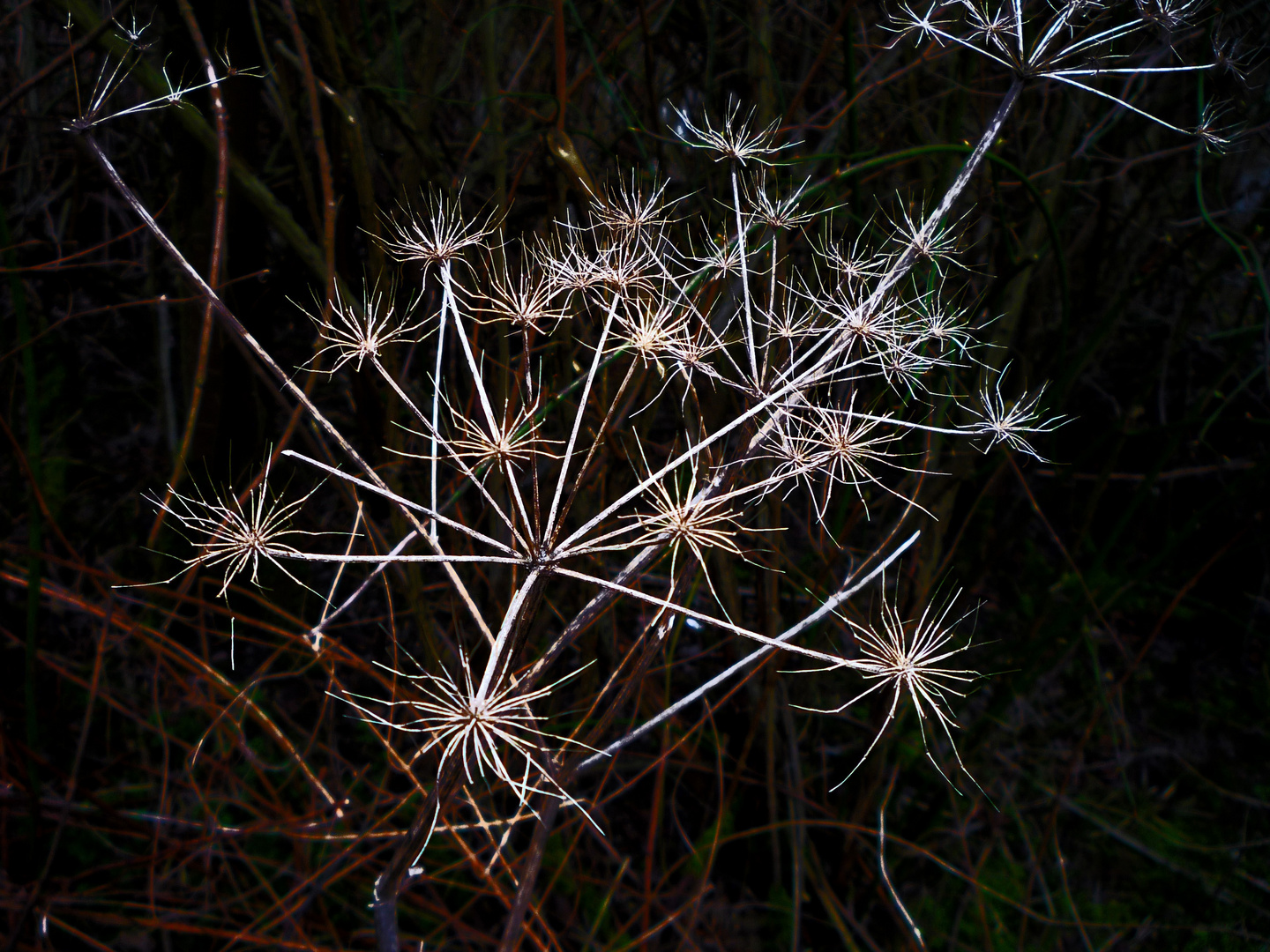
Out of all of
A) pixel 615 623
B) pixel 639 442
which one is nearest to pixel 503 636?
pixel 639 442

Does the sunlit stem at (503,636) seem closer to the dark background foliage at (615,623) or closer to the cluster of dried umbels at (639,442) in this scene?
the cluster of dried umbels at (639,442)

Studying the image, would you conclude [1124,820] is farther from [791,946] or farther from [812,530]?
→ [812,530]

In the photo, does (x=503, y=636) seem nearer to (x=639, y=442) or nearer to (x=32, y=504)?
(x=639, y=442)

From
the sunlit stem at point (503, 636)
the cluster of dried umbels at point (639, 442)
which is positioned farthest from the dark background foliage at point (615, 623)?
the sunlit stem at point (503, 636)

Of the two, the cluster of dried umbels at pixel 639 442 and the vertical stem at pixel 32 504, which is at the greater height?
the cluster of dried umbels at pixel 639 442

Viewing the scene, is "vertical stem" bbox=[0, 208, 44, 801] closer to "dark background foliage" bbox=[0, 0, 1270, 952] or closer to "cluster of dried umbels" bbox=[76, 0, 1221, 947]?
"dark background foliage" bbox=[0, 0, 1270, 952]

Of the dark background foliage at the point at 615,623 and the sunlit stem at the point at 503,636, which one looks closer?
the sunlit stem at the point at 503,636

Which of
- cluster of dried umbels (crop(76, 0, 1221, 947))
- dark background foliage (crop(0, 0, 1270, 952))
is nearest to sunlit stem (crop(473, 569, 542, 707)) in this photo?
cluster of dried umbels (crop(76, 0, 1221, 947))

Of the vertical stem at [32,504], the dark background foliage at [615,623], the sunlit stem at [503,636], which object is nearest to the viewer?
the sunlit stem at [503,636]

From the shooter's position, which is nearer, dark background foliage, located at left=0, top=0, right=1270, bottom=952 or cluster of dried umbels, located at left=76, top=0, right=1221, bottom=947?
cluster of dried umbels, located at left=76, top=0, right=1221, bottom=947
